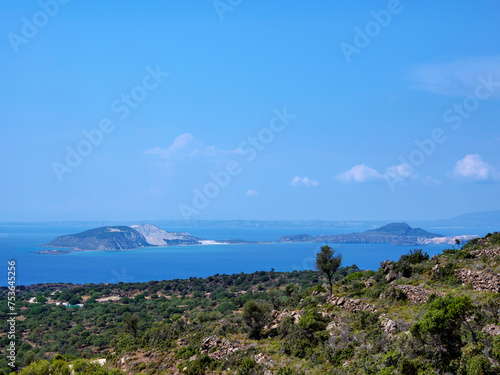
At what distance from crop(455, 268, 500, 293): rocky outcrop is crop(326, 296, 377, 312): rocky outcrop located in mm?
5676

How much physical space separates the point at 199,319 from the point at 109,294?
1788 inches

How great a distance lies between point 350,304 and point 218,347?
858cm

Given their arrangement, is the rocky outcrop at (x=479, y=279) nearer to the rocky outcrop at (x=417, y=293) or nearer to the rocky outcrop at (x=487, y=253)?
the rocky outcrop at (x=417, y=293)

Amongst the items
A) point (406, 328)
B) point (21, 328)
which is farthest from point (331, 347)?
point (21, 328)

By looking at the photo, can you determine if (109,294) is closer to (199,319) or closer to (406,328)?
(199,319)

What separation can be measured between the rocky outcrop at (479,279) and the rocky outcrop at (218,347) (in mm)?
13752

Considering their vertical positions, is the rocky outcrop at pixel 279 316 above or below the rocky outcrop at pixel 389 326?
below

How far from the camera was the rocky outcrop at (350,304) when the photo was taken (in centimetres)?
2241

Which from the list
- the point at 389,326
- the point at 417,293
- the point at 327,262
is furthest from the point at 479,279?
the point at 327,262

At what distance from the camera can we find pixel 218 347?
22.6m

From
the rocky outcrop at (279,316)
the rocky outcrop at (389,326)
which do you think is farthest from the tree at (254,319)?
the rocky outcrop at (389,326)

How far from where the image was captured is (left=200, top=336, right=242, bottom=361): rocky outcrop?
21.7 metres

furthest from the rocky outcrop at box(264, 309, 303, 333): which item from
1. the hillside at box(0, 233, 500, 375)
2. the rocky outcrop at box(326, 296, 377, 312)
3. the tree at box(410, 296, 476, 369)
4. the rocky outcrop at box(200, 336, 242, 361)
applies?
the tree at box(410, 296, 476, 369)

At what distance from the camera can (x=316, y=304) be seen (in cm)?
2547
